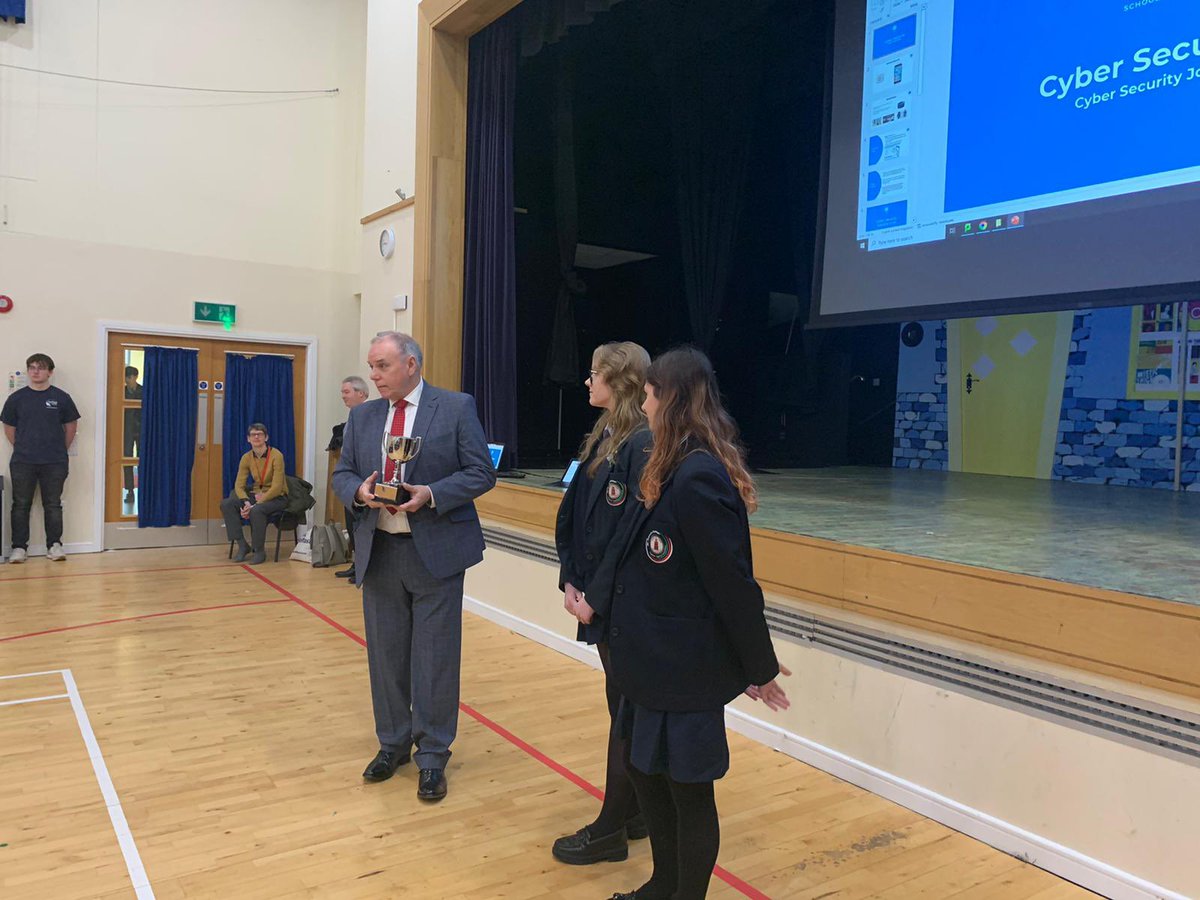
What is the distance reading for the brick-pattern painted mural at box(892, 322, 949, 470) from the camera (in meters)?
8.62

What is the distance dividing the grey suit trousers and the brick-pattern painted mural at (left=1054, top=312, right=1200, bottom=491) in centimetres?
624

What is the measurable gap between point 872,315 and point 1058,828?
8.64ft

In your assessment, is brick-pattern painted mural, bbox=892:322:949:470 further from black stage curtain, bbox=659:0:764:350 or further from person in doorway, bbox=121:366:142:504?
person in doorway, bbox=121:366:142:504

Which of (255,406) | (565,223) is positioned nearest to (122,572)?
(255,406)

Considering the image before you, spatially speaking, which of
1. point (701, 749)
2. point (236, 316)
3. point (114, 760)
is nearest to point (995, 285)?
point (701, 749)

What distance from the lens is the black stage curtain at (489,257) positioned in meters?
5.84

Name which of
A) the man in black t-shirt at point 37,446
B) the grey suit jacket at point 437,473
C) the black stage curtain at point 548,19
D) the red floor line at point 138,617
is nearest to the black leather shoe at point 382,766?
the grey suit jacket at point 437,473

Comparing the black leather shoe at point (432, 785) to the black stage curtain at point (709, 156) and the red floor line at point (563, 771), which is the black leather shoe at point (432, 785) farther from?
the black stage curtain at point (709, 156)

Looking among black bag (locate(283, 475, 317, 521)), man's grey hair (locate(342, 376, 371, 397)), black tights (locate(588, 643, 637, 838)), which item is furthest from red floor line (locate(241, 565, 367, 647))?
black tights (locate(588, 643, 637, 838))

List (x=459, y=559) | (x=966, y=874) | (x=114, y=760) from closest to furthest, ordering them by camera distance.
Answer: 1. (x=966, y=874)
2. (x=459, y=559)
3. (x=114, y=760)

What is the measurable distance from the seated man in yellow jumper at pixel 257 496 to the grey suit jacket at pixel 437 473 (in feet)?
15.0

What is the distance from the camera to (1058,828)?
94.4 inches

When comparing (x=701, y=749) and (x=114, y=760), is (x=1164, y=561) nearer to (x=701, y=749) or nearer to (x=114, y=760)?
(x=701, y=749)

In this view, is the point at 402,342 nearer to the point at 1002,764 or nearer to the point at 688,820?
the point at 688,820
